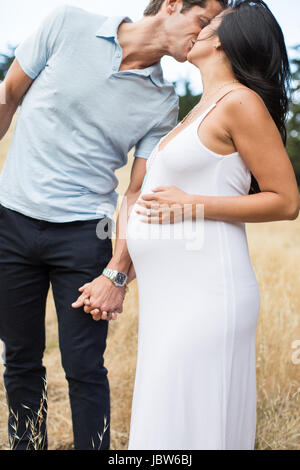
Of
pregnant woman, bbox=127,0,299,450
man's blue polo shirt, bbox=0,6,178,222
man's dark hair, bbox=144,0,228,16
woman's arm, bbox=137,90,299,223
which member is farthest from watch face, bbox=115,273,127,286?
man's dark hair, bbox=144,0,228,16

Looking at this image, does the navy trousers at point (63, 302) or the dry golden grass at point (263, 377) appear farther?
the dry golden grass at point (263, 377)

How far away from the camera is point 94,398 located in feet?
7.20

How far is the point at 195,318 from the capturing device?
1594 mm

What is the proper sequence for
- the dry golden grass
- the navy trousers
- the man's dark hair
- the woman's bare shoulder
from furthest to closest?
the dry golden grass < the navy trousers < the man's dark hair < the woman's bare shoulder

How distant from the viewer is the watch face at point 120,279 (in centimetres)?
212

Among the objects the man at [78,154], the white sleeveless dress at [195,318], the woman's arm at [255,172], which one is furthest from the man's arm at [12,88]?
the woman's arm at [255,172]

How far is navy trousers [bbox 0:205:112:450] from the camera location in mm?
2162

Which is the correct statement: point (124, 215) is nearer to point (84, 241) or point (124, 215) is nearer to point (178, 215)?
point (84, 241)

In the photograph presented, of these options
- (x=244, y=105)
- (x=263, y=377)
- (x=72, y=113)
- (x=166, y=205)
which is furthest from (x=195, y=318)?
(x=263, y=377)

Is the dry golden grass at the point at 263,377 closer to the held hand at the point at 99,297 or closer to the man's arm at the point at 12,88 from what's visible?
the held hand at the point at 99,297

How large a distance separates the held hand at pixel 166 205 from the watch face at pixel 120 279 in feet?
1.55

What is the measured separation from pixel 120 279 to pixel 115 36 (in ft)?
3.69

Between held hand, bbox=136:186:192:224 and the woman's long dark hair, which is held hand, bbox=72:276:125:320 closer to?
held hand, bbox=136:186:192:224

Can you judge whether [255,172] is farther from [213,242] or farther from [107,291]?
[107,291]
